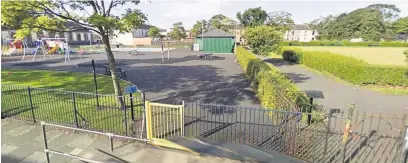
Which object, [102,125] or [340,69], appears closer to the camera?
[102,125]

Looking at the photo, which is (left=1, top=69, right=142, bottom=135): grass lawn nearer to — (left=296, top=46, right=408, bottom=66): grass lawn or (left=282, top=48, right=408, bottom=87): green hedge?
(left=282, top=48, right=408, bottom=87): green hedge

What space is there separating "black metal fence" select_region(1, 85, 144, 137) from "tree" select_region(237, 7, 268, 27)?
55.0 m

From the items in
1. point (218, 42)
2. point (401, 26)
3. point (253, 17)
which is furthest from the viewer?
point (401, 26)

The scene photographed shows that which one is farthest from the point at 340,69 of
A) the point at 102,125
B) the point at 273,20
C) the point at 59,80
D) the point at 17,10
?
the point at 273,20

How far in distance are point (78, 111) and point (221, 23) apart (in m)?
70.4

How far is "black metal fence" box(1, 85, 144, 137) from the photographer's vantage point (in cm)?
734

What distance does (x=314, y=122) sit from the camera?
6.99 meters

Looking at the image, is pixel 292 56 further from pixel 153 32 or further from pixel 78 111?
pixel 153 32

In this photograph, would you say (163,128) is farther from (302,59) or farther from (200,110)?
(302,59)

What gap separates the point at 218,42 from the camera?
39781 mm

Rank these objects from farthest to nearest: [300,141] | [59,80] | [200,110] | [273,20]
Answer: [273,20] < [59,80] < [200,110] < [300,141]

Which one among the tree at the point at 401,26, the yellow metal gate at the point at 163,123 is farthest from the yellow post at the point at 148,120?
the tree at the point at 401,26

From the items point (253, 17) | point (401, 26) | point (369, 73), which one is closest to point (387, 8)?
point (401, 26)

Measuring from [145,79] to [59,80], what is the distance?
5443 millimetres
